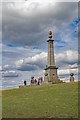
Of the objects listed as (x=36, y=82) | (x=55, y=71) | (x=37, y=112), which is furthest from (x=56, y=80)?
(x=37, y=112)

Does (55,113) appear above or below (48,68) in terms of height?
below

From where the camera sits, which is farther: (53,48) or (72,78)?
(53,48)

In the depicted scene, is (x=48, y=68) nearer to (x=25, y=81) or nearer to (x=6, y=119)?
(x=25, y=81)

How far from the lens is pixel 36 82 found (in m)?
66.6

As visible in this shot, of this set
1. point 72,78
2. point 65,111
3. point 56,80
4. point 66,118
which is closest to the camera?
point 66,118

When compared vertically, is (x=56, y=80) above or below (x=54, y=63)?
below

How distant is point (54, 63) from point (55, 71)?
7.52ft

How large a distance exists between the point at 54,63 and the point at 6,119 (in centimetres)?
5503

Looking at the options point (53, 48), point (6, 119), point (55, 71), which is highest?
point (53, 48)

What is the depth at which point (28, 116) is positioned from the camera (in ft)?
62.0

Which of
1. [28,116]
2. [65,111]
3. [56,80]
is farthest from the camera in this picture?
[56,80]

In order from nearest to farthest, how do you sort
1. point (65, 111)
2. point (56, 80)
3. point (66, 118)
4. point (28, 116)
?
1. point (66, 118)
2. point (28, 116)
3. point (65, 111)
4. point (56, 80)

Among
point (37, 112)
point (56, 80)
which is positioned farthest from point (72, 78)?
point (37, 112)

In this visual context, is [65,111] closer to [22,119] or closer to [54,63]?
[22,119]
